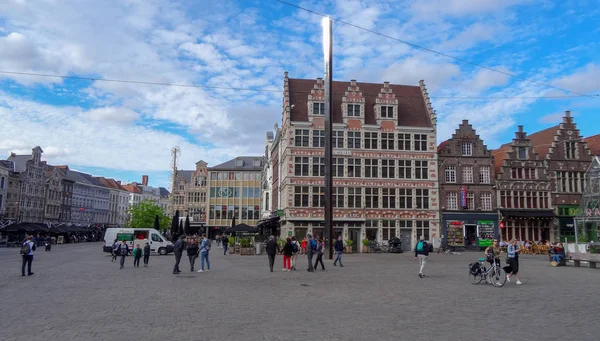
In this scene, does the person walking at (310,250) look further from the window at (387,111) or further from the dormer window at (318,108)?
the window at (387,111)

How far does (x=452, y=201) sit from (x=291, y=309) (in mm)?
39558

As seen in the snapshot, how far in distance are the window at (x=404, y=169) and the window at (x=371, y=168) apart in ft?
7.61

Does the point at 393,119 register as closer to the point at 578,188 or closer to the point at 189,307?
the point at 578,188

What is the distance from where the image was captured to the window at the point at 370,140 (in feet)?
152

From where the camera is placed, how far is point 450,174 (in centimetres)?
4772

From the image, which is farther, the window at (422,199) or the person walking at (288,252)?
the window at (422,199)

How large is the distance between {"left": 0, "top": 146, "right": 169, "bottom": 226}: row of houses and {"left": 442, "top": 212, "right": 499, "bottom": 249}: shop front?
64.8 m

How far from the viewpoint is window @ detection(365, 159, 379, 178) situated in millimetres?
45875

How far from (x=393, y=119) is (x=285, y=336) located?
133 ft

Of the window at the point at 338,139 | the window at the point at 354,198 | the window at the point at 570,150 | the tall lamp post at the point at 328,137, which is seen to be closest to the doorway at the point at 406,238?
the window at the point at 354,198

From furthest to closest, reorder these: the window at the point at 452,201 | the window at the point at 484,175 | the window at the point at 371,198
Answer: the window at the point at 484,175 < the window at the point at 452,201 < the window at the point at 371,198

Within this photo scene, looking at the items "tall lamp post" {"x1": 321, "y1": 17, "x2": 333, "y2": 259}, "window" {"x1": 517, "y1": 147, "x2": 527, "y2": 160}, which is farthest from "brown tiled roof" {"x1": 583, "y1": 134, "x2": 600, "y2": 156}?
"tall lamp post" {"x1": 321, "y1": 17, "x2": 333, "y2": 259}

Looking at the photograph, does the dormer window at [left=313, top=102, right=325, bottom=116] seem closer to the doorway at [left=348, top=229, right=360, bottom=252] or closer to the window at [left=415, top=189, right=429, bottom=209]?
the doorway at [left=348, top=229, right=360, bottom=252]

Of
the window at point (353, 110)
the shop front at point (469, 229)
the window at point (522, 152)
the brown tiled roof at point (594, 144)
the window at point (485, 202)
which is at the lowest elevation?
the shop front at point (469, 229)
